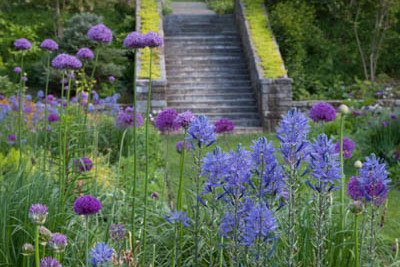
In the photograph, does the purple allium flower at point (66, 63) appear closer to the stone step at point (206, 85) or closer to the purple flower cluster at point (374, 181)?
the purple flower cluster at point (374, 181)

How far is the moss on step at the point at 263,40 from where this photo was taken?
33.0 ft

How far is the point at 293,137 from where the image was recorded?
162 centimetres

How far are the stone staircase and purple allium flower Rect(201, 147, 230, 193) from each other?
315 inches

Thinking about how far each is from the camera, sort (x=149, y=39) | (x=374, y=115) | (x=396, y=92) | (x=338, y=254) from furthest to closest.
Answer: (x=396, y=92) → (x=374, y=115) → (x=338, y=254) → (x=149, y=39)

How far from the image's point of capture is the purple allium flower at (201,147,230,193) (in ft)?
5.56

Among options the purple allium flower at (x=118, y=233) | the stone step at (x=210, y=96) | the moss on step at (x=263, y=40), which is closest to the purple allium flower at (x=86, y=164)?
the purple allium flower at (x=118, y=233)

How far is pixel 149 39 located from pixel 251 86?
8.51m

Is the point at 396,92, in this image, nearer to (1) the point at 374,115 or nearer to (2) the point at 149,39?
(1) the point at 374,115

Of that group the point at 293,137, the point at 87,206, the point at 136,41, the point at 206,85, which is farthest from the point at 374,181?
the point at 206,85

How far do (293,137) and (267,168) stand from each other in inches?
5.7

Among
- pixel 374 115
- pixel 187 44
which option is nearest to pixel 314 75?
pixel 187 44

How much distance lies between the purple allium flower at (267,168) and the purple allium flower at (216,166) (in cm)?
9

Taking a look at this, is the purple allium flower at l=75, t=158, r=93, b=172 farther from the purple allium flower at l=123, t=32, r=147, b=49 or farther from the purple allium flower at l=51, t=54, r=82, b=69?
the purple allium flower at l=123, t=32, r=147, b=49

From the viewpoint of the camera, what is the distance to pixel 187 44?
12312 millimetres
